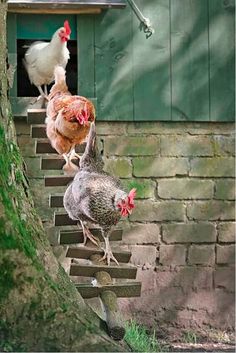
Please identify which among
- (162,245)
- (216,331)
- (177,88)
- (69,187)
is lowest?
(216,331)

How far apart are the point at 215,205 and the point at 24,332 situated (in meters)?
3.91

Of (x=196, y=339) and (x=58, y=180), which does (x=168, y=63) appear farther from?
(x=58, y=180)

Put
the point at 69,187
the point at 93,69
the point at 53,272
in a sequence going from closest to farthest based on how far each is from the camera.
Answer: the point at 53,272 → the point at 69,187 → the point at 93,69

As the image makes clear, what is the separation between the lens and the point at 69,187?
15.6 feet

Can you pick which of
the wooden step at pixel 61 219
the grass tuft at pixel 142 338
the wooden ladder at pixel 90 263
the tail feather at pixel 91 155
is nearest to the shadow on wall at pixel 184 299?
the grass tuft at pixel 142 338

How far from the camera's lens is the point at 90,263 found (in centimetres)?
486

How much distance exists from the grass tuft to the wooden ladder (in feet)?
3.20

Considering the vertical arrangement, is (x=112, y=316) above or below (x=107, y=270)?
below

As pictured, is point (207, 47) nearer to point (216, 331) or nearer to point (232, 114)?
point (232, 114)

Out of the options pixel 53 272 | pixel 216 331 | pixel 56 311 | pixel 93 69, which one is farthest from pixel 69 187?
pixel 216 331

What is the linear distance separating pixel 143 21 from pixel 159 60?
0.40 meters

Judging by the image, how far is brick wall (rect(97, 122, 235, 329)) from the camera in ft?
22.4

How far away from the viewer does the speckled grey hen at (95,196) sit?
4.46 meters

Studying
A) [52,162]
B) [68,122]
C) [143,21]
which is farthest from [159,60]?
[68,122]
